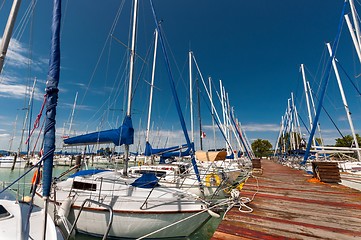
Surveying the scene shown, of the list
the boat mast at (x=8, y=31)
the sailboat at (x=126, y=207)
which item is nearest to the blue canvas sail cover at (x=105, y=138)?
the sailboat at (x=126, y=207)

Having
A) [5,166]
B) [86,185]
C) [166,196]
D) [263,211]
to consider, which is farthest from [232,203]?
[5,166]

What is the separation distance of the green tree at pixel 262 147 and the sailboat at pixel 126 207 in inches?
2551

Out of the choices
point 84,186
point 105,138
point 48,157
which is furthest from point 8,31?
point 84,186

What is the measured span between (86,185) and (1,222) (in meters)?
3.80

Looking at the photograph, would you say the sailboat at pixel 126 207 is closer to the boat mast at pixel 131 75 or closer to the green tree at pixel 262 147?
the boat mast at pixel 131 75

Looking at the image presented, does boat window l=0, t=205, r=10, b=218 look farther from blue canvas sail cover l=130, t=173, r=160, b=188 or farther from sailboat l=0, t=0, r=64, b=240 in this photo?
blue canvas sail cover l=130, t=173, r=160, b=188

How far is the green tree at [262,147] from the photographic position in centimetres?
6453

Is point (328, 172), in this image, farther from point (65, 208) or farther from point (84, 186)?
point (65, 208)

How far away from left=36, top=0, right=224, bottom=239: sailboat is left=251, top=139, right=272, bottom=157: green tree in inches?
2551

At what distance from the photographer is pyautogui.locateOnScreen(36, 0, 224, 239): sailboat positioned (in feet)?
20.1

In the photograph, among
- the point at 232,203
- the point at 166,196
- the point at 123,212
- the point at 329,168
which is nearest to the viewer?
the point at 232,203

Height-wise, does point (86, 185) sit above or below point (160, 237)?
above

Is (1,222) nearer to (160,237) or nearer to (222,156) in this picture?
(160,237)

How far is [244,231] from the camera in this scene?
10.2ft
